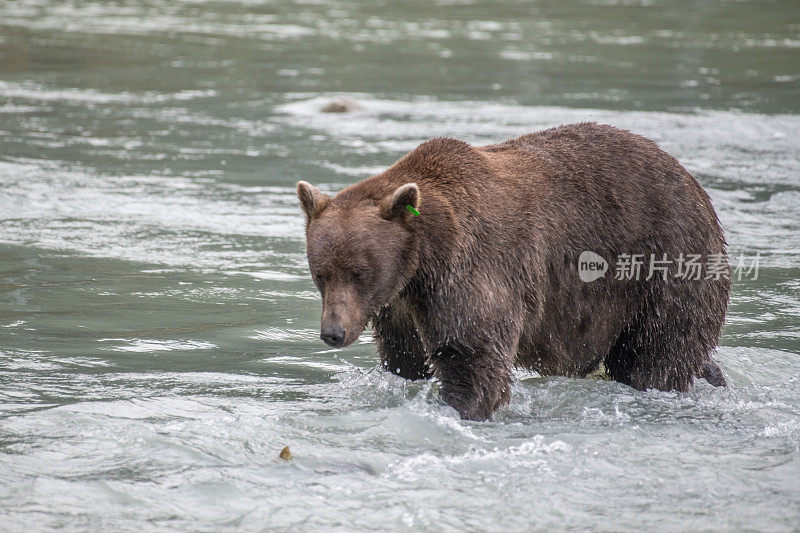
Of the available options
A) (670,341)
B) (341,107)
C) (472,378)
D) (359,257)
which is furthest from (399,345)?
(341,107)

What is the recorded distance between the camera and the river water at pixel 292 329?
5.13 metres

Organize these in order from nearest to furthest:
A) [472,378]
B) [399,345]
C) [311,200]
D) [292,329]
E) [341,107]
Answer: [311,200] → [472,378] → [399,345] → [292,329] → [341,107]

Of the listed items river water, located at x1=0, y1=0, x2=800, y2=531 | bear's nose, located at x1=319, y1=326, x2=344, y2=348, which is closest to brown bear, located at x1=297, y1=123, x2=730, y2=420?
bear's nose, located at x1=319, y1=326, x2=344, y2=348

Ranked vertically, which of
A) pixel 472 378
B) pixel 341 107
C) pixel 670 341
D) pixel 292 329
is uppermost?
pixel 341 107

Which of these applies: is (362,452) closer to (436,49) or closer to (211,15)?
(436,49)

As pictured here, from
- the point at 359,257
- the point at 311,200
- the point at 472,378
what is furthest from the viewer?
the point at 472,378

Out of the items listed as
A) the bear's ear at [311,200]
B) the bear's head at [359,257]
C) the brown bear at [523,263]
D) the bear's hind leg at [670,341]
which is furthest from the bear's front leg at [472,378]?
Result: the bear's hind leg at [670,341]

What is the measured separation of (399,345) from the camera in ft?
20.6

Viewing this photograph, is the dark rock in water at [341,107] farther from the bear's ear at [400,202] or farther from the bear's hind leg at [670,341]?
the bear's ear at [400,202]

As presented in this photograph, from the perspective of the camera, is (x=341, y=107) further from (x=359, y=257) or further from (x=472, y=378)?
(x=359, y=257)

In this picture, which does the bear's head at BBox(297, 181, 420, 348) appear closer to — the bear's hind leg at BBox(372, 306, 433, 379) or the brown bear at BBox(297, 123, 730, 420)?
the brown bear at BBox(297, 123, 730, 420)

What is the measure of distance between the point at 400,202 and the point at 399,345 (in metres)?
1.13

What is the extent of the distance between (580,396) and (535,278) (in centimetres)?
104

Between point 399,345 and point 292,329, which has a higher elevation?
point 399,345
